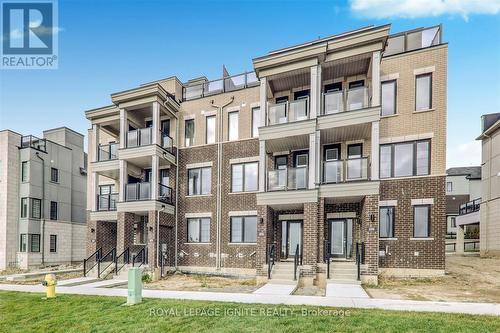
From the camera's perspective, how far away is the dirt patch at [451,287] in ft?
30.6

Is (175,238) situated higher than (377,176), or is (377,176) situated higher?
(377,176)

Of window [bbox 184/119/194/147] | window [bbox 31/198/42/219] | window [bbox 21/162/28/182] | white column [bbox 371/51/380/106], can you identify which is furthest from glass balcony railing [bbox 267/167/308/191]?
window [bbox 21/162/28/182]

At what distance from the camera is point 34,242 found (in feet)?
74.6

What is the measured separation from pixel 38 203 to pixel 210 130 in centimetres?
1607

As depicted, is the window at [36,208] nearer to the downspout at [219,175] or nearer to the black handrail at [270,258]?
the downspout at [219,175]

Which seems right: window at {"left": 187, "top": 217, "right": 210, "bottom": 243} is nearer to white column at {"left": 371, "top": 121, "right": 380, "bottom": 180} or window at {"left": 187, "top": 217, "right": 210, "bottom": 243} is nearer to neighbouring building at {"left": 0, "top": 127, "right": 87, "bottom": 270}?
white column at {"left": 371, "top": 121, "right": 380, "bottom": 180}

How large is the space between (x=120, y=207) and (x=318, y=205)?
34.7 ft

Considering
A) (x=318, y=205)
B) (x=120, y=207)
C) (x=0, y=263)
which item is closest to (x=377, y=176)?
(x=318, y=205)

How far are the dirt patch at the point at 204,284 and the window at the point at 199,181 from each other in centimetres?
464

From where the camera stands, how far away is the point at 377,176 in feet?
40.6

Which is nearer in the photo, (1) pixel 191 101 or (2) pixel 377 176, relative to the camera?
(2) pixel 377 176

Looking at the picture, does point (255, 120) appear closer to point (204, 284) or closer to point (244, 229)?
point (244, 229)

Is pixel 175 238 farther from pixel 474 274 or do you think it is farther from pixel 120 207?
pixel 474 274

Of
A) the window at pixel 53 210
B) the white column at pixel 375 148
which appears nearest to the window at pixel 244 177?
the white column at pixel 375 148
